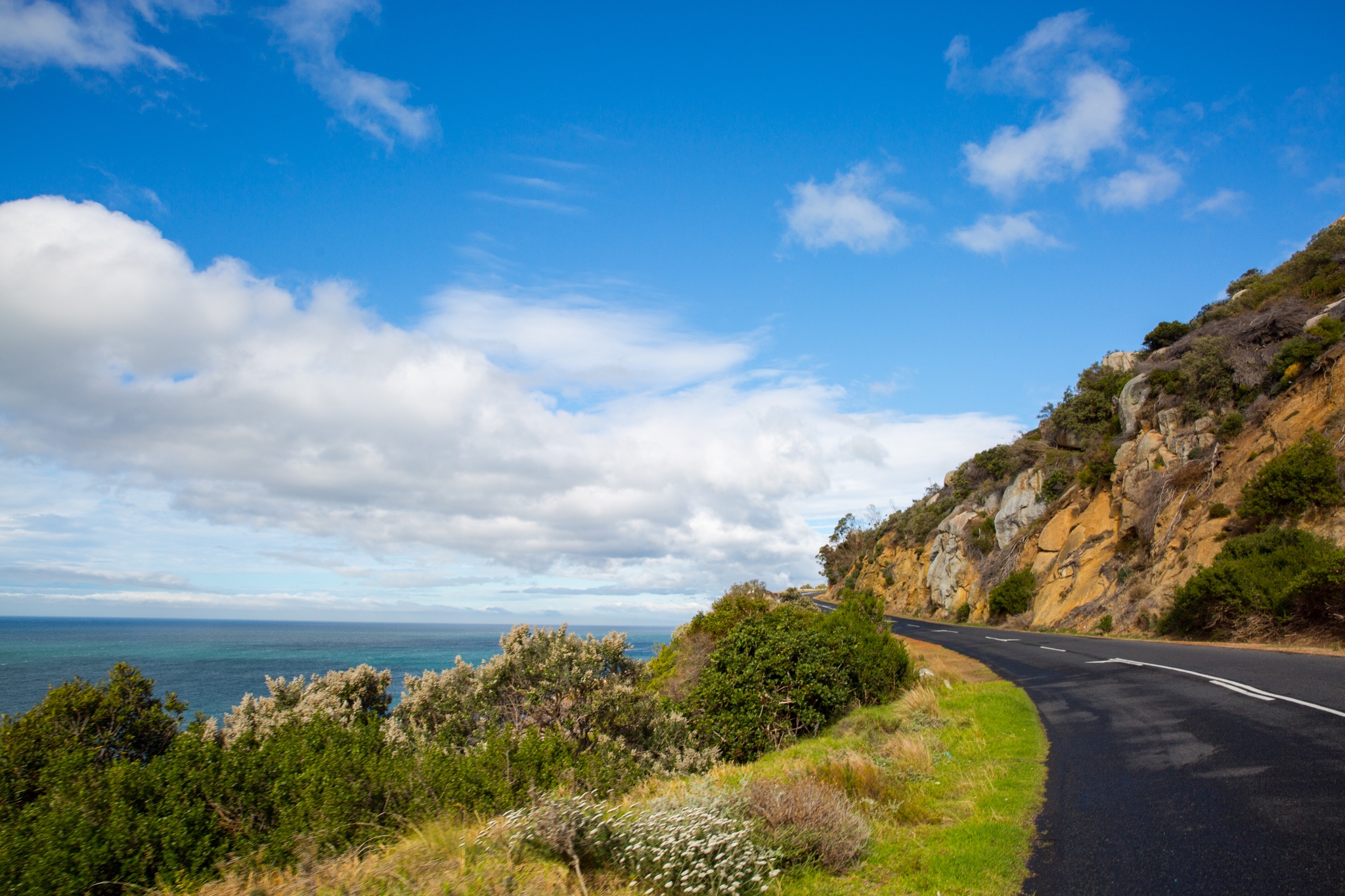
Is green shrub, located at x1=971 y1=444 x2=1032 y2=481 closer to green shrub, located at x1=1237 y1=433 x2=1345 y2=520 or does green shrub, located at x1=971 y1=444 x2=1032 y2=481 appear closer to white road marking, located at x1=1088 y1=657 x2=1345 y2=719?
green shrub, located at x1=1237 y1=433 x2=1345 y2=520

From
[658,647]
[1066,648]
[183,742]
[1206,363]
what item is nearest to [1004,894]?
[183,742]

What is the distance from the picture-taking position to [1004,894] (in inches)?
202

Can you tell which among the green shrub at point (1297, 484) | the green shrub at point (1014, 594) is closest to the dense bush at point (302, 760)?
the green shrub at point (1297, 484)

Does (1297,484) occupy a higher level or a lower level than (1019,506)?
lower

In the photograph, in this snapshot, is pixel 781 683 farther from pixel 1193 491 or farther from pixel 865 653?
pixel 1193 491

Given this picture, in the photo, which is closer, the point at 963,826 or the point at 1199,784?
the point at 1199,784

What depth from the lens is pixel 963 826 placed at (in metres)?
6.70

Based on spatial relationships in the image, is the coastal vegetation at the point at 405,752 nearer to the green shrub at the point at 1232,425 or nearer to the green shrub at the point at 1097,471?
the green shrub at the point at 1232,425

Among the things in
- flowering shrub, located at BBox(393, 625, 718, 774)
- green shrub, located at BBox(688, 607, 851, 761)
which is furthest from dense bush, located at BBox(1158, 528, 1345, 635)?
flowering shrub, located at BBox(393, 625, 718, 774)

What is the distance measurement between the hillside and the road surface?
743cm

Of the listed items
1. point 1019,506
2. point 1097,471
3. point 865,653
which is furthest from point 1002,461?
point 865,653

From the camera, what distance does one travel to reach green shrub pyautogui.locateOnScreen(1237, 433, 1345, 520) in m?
20.6

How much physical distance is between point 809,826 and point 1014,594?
1396 inches

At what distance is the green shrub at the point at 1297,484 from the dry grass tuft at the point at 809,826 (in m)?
22.0
